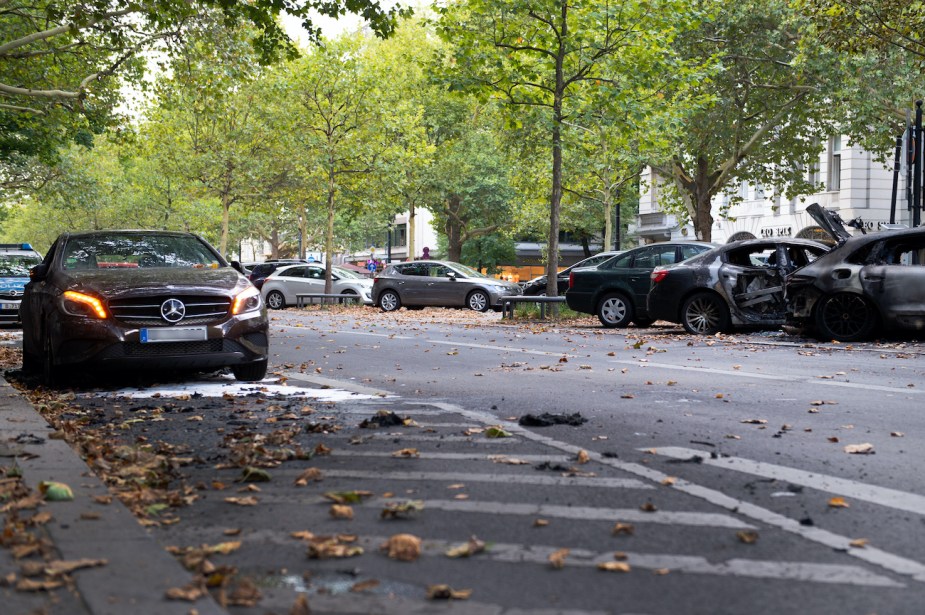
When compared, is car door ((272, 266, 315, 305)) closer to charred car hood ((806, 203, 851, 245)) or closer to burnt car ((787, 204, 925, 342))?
charred car hood ((806, 203, 851, 245))

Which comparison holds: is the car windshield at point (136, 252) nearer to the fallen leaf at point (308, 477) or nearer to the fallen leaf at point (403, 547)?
the fallen leaf at point (308, 477)

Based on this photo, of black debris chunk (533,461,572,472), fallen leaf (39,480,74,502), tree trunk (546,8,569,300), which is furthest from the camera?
tree trunk (546,8,569,300)

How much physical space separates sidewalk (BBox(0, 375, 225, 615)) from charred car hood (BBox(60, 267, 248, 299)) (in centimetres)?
454

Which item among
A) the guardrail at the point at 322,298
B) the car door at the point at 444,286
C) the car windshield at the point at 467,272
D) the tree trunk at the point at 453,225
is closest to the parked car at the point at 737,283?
the car door at the point at 444,286

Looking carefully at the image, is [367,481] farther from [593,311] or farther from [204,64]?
[204,64]

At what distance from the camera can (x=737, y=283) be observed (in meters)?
17.7

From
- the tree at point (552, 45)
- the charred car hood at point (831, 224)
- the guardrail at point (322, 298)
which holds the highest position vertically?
the tree at point (552, 45)

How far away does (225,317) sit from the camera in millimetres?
10406

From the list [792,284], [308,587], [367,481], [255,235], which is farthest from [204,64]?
[255,235]

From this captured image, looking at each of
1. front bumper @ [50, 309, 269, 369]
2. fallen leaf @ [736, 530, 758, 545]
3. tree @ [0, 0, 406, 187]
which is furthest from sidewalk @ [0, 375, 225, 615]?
tree @ [0, 0, 406, 187]

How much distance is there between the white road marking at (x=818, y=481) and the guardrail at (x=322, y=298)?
28.9 metres

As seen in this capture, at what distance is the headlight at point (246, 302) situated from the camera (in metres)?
10.5

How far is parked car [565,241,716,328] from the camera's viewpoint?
2083 cm

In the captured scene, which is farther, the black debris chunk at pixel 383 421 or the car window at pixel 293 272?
the car window at pixel 293 272
